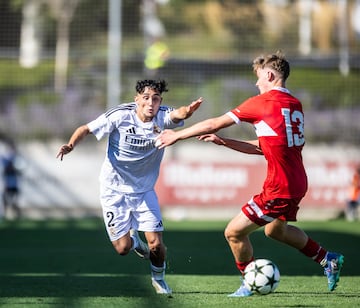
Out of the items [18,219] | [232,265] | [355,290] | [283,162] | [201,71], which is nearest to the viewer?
[283,162]

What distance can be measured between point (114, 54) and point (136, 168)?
14592 mm

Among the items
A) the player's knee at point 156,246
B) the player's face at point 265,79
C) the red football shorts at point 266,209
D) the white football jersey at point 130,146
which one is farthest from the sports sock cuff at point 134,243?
the player's face at point 265,79

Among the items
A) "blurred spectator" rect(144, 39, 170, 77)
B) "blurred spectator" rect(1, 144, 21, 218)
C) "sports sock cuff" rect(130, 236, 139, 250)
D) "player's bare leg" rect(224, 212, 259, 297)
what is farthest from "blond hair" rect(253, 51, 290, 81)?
"blurred spectator" rect(144, 39, 170, 77)

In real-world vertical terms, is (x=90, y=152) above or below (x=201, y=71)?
below

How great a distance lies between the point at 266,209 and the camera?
8500 mm

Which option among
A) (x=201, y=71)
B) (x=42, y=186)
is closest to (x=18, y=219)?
(x=42, y=186)

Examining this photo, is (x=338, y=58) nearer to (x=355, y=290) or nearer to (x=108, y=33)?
(x=108, y=33)

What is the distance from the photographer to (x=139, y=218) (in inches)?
378

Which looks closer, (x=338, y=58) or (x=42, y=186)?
(x=42, y=186)

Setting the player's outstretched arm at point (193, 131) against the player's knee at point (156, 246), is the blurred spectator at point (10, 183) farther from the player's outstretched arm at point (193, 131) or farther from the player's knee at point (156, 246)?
the player's outstretched arm at point (193, 131)

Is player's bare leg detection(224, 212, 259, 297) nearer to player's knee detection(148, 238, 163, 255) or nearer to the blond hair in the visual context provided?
player's knee detection(148, 238, 163, 255)

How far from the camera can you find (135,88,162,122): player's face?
30.8 feet

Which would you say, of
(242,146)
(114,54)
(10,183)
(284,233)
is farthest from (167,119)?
(114,54)

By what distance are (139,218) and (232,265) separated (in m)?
3.72
